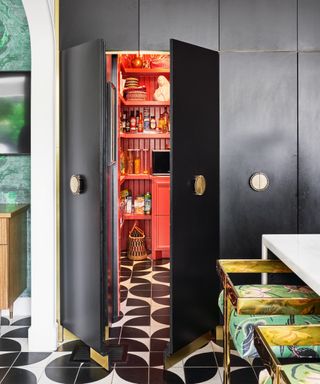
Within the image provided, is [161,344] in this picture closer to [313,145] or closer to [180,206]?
[180,206]

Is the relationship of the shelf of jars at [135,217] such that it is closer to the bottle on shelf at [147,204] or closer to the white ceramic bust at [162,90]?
the bottle on shelf at [147,204]

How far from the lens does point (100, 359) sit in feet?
10.6

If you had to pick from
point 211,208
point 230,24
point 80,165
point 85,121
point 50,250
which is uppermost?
point 230,24

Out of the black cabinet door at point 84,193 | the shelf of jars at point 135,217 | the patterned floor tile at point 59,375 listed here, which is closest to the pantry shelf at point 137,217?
the shelf of jars at point 135,217

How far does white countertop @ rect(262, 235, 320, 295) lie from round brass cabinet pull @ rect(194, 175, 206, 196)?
29.1 inches

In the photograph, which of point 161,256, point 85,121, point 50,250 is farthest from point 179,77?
point 161,256

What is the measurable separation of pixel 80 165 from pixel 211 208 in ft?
3.13

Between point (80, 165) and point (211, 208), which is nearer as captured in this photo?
point (80, 165)

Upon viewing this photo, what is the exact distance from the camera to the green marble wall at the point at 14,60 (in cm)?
413

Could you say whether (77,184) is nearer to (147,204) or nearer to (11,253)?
(11,253)

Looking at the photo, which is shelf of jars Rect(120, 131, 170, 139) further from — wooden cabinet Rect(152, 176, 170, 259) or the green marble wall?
the green marble wall

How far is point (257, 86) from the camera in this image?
11.8ft

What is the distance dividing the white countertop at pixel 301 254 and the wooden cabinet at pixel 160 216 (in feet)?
12.3

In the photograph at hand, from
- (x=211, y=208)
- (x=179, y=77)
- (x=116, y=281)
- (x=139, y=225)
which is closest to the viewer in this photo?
(x=179, y=77)
